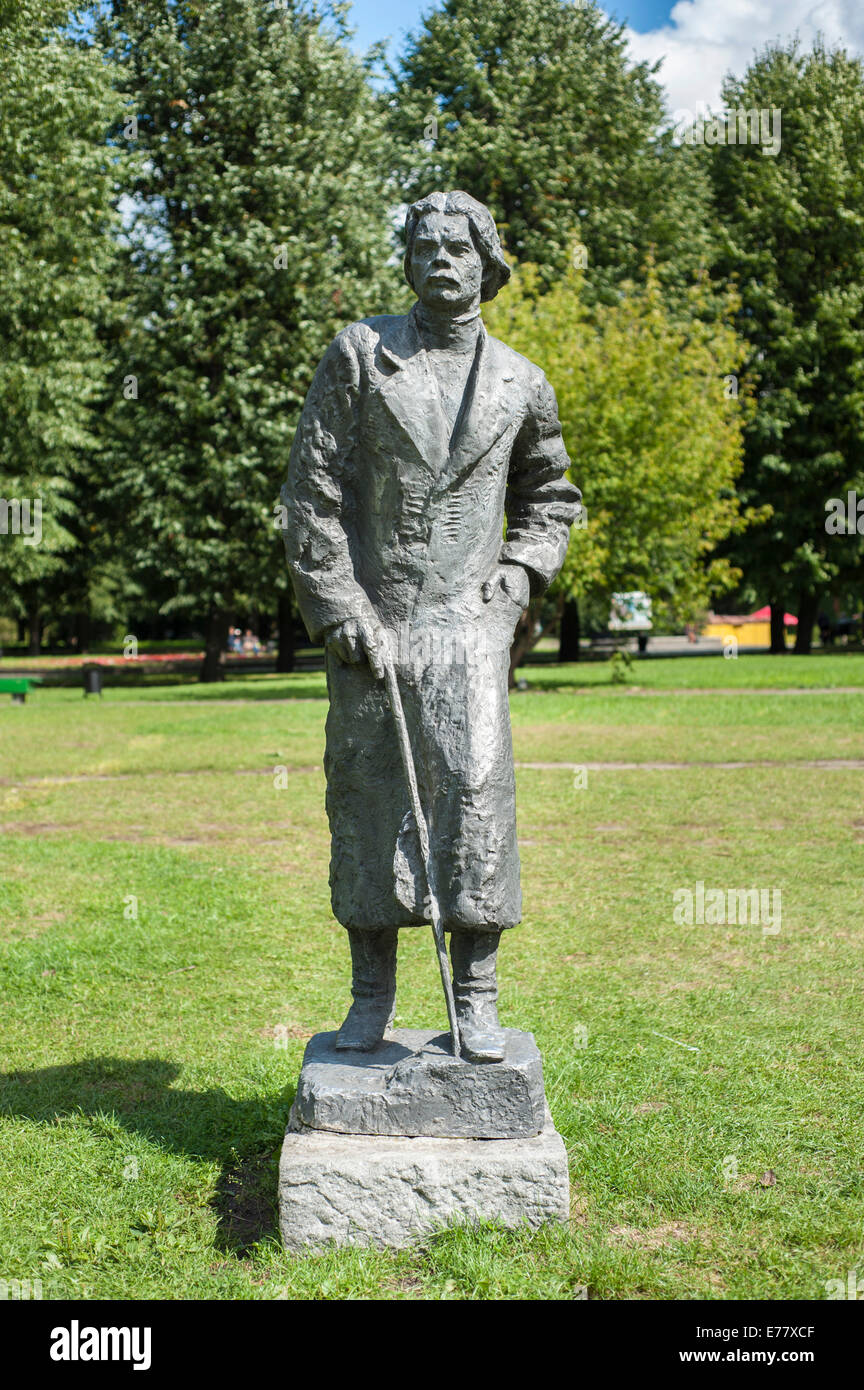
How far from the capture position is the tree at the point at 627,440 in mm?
21328

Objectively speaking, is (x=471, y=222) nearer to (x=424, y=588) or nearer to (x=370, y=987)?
(x=424, y=588)

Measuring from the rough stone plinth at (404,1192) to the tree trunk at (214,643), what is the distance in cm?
2510

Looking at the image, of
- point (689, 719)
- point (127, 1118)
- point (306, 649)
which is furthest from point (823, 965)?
point (306, 649)

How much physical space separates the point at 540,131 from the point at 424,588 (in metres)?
27.5

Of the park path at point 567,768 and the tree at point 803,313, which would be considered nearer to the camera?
the park path at point 567,768

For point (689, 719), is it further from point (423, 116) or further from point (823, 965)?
point (423, 116)

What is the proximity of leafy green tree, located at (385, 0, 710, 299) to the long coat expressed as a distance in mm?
24241

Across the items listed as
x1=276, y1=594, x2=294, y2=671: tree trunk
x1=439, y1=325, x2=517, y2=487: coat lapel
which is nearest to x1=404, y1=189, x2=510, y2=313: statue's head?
x1=439, y1=325, x2=517, y2=487: coat lapel

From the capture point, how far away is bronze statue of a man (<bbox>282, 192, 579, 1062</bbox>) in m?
3.99

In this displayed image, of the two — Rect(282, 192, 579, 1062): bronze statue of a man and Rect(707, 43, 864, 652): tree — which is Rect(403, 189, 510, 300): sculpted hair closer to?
Rect(282, 192, 579, 1062): bronze statue of a man

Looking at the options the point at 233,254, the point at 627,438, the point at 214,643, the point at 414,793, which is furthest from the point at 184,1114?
the point at 214,643

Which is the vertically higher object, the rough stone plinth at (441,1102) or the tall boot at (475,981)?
the tall boot at (475,981)

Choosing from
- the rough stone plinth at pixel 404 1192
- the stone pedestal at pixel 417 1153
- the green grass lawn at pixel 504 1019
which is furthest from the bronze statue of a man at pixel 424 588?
the green grass lawn at pixel 504 1019

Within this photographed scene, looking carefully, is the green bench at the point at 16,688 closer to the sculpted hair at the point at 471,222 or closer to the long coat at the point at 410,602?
the long coat at the point at 410,602
